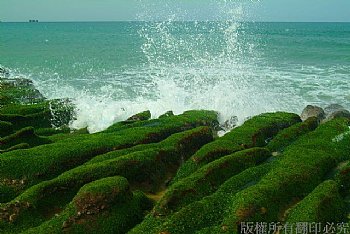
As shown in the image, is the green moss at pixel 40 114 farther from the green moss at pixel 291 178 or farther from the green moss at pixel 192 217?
the green moss at pixel 291 178

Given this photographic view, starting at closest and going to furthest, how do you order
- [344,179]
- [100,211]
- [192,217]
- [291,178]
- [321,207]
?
[192,217] < [100,211] < [321,207] < [291,178] < [344,179]

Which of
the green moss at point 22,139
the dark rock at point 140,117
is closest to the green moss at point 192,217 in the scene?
the green moss at point 22,139

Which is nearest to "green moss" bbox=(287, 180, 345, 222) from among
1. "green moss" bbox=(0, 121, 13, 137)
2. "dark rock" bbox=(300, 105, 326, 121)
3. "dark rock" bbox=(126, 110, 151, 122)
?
"dark rock" bbox=(126, 110, 151, 122)

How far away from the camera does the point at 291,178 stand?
14047 mm

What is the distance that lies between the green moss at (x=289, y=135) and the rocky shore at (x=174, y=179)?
0.18 feet

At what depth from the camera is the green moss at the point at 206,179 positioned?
1283 centimetres

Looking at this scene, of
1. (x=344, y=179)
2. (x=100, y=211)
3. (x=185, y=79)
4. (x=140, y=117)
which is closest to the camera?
(x=100, y=211)

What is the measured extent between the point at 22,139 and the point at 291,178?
469 inches

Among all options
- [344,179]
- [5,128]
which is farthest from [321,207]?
[5,128]

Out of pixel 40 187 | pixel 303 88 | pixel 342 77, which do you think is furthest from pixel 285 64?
pixel 40 187

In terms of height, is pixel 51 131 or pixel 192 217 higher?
pixel 51 131

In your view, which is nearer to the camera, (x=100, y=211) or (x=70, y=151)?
(x=100, y=211)

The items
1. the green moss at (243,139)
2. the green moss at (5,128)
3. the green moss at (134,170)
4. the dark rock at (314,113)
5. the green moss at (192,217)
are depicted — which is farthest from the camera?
the dark rock at (314,113)

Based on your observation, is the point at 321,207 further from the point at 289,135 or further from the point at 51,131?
the point at 51,131
